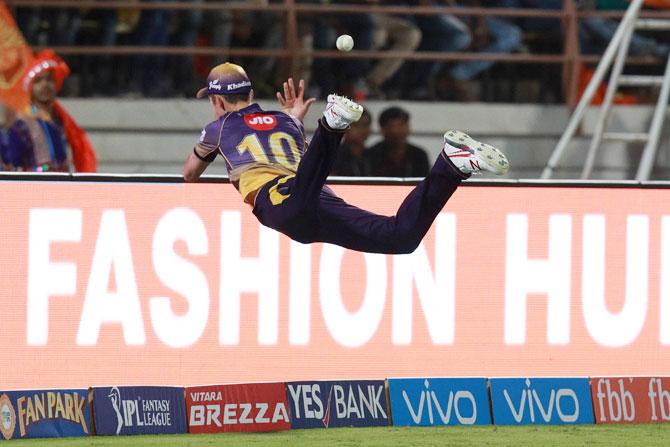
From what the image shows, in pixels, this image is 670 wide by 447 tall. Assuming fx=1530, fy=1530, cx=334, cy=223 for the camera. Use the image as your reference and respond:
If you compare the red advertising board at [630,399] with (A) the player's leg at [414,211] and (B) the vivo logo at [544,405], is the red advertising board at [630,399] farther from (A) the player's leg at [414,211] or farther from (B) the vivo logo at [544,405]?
(A) the player's leg at [414,211]

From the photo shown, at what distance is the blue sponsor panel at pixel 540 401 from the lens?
33.1 ft

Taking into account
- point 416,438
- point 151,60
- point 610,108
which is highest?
point 151,60

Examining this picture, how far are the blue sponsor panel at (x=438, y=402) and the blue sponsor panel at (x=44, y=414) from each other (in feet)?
6.60

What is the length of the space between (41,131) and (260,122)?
10.5 feet

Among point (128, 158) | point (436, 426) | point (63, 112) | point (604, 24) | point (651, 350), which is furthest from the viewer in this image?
point (604, 24)

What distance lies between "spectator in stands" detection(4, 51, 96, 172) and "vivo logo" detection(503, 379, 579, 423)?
4.12 metres

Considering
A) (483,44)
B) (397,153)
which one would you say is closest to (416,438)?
(397,153)

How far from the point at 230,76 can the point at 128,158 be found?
496 cm

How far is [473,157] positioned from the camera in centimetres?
853

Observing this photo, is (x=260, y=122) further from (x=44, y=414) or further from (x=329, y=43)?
(x=329, y=43)

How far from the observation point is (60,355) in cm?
1010

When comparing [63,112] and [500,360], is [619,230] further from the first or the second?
[63,112]

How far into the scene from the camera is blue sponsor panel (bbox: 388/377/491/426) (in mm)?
10031

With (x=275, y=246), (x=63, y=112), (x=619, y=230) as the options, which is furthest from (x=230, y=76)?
(x=63, y=112)
